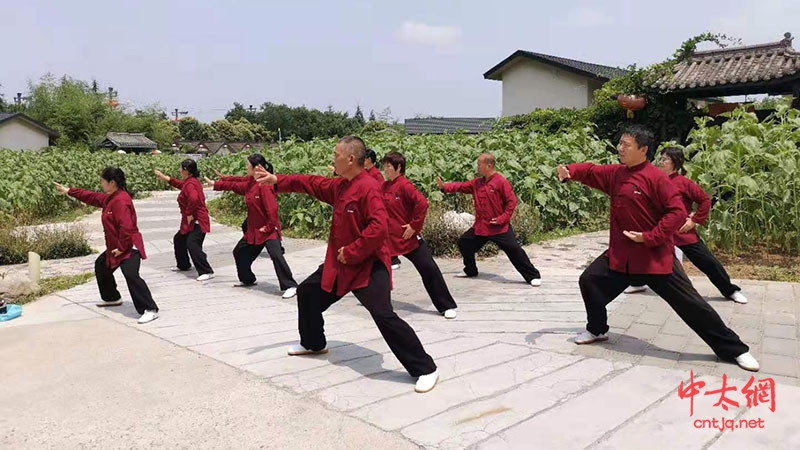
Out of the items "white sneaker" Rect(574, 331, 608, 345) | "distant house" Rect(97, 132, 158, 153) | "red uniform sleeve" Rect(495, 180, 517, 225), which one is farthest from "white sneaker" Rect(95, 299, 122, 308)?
"distant house" Rect(97, 132, 158, 153)

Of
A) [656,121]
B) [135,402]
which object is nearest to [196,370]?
[135,402]

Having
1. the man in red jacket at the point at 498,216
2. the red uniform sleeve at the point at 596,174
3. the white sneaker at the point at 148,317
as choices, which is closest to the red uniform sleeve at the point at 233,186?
the white sneaker at the point at 148,317

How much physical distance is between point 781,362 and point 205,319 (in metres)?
4.80

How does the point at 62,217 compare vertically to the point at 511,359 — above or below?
above

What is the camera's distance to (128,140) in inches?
1805

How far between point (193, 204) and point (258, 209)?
1373 millimetres

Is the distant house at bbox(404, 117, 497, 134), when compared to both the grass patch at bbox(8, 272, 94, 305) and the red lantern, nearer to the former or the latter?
the red lantern

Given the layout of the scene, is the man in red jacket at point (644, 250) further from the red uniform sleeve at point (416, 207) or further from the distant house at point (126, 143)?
the distant house at point (126, 143)

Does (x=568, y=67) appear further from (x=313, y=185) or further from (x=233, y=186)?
(x=313, y=185)

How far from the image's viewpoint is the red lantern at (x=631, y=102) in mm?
15590

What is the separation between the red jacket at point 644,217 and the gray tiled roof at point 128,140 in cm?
4497

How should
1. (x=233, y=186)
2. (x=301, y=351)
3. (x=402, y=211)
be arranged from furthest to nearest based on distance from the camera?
(x=233, y=186), (x=402, y=211), (x=301, y=351)

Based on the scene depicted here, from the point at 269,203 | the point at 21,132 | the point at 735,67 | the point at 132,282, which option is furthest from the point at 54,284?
the point at 21,132

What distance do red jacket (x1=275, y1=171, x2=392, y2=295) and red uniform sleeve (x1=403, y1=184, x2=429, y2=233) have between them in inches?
76.5
